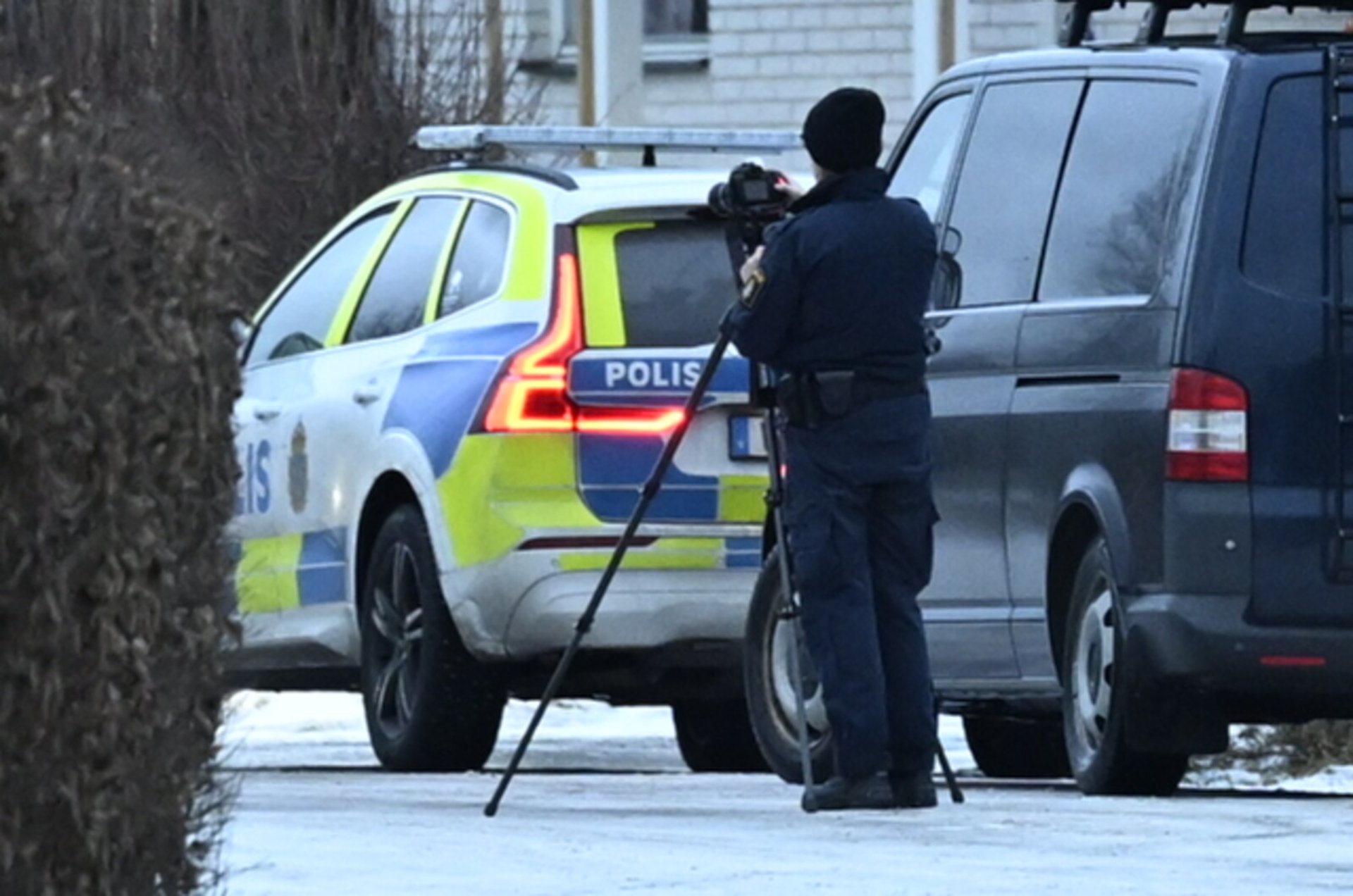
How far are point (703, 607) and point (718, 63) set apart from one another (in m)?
24.1

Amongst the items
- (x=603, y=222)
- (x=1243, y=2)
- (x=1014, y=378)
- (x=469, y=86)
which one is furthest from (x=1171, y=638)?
(x=469, y=86)

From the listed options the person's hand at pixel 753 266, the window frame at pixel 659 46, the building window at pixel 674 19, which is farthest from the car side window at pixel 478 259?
the building window at pixel 674 19

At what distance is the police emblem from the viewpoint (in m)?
11.6

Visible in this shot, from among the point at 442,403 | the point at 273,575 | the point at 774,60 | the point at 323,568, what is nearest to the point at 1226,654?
the point at 442,403

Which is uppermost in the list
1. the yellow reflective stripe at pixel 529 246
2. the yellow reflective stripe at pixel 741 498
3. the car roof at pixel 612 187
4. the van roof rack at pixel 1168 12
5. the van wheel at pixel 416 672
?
the van roof rack at pixel 1168 12

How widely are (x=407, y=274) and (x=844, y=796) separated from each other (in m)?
2.78

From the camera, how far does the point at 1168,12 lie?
1066 cm

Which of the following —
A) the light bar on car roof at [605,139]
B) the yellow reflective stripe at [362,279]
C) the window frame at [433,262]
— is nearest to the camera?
the window frame at [433,262]

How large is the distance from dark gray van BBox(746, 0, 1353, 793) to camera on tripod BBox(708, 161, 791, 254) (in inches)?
29.5

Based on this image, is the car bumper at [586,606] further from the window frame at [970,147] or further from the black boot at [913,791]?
the black boot at [913,791]

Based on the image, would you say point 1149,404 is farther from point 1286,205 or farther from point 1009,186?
point 1009,186

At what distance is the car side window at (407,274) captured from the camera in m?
11.2

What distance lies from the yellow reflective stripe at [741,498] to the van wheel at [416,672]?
77cm

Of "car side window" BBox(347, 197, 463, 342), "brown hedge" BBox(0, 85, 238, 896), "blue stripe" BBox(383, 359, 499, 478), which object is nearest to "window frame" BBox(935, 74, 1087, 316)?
"blue stripe" BBox(383, 359, 499, 478)
